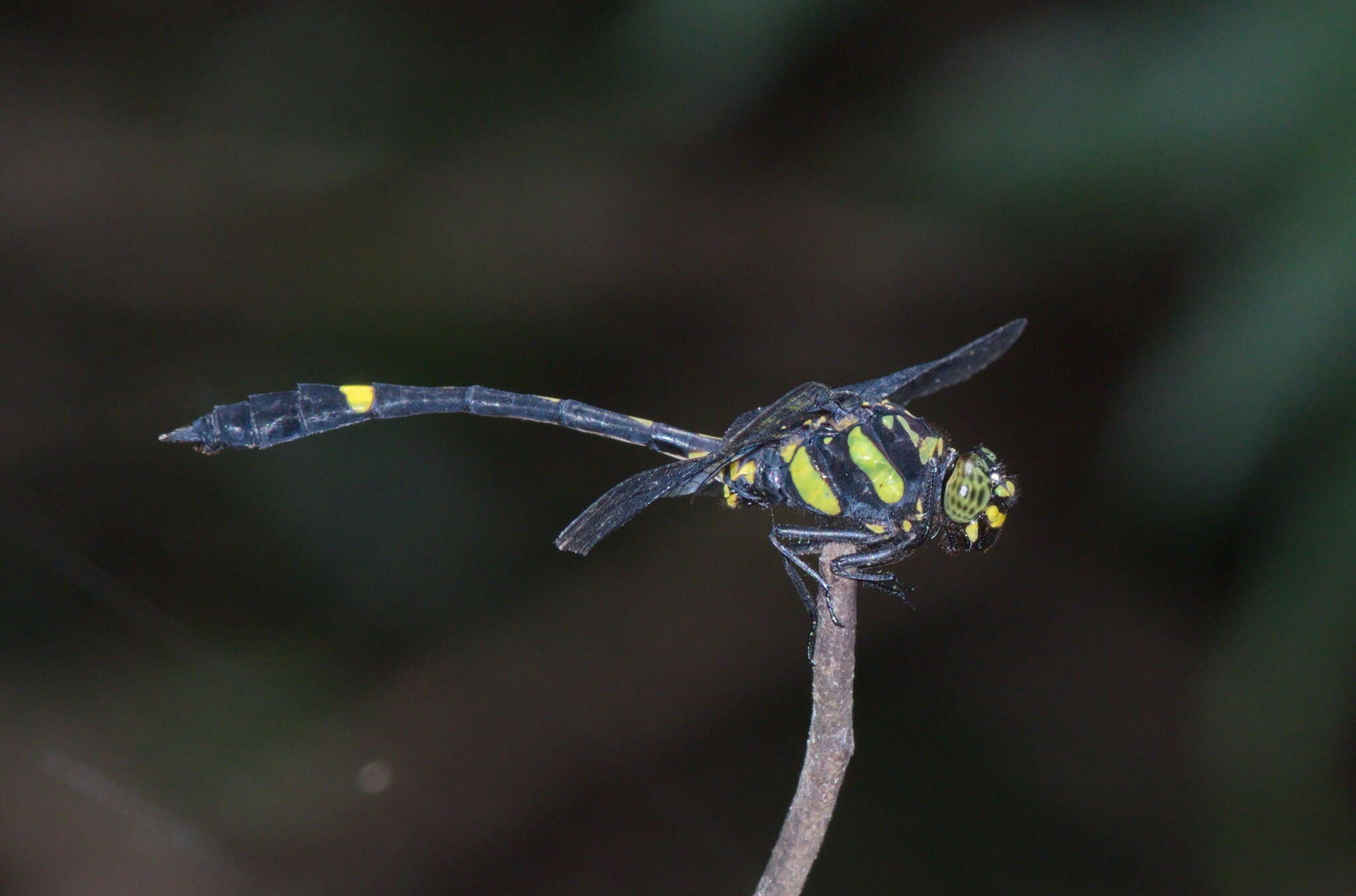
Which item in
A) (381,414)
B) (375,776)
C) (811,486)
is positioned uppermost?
(381,414)

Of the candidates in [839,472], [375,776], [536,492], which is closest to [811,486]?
[839,472]

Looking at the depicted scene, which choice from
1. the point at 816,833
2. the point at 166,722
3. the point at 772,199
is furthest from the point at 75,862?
the point at 772,199

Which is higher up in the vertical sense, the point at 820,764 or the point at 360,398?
the point at 360,398

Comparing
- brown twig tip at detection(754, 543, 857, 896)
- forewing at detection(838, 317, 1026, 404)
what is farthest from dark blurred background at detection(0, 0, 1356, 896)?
brown twig tip at detection(754, 543, 857, 896)

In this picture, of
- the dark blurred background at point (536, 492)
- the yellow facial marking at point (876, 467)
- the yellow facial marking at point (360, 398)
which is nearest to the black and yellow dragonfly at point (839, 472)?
the yellow facial marking at point (876, 467)

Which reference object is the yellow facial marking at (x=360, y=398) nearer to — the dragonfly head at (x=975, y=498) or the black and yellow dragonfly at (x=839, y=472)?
the black and yellow dragonfly at (x=839, y=472)

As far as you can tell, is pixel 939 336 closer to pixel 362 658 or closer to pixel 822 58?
pixel 822 58

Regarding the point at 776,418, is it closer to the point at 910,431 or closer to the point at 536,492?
the point at 910,431
